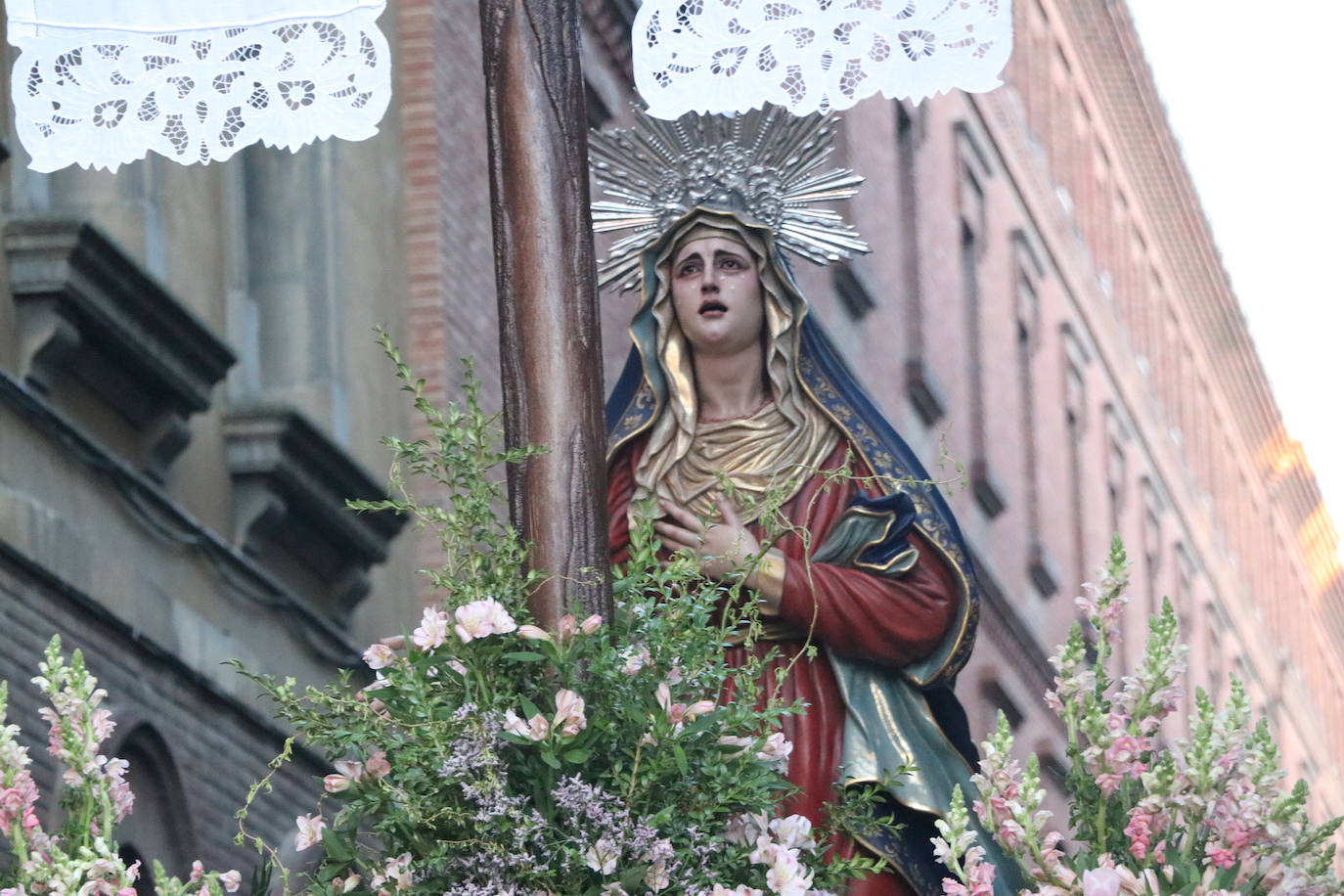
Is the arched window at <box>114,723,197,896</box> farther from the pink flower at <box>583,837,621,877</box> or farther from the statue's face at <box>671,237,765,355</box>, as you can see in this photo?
the pink flower at <box>583,837,621,877</box>

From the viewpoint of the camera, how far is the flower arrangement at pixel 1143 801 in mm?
5363

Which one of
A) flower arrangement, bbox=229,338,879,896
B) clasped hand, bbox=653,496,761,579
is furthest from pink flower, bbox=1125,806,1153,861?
clasped hand, bbox=653,496,761,579

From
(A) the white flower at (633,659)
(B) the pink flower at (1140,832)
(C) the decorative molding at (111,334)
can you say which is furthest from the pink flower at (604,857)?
(C) the decorative molding at (111,334)

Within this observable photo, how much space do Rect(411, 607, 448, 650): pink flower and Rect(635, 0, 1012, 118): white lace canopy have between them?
68.1 inches

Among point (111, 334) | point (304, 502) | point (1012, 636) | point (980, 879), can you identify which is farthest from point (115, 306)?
point (1012, 636)

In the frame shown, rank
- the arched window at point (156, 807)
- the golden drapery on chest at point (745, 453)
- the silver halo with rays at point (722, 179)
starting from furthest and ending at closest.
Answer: the arched window at point (156, 807)
the silver halo with rays at point (722, 179)
the golden drapery on chest at point (745, 453)

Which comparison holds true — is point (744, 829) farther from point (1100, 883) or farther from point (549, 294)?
point (549, 294)

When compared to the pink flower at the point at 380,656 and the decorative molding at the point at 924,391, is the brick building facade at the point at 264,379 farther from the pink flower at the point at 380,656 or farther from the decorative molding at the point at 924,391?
the pink flower at the point at 380,656

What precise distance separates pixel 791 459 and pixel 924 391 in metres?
16.8

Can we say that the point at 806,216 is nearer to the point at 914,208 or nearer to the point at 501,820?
the point at 501,820

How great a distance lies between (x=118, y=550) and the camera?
11.2 metres

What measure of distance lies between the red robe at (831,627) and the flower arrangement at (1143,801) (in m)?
1.25

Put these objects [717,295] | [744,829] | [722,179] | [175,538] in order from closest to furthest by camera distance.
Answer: [744,829] < [717,295] < [722,179] < [175,538]

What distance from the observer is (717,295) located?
7598mm
